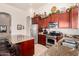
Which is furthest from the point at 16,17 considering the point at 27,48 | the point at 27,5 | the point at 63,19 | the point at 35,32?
the point at 63,19

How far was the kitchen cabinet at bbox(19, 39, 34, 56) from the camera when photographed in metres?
2.02

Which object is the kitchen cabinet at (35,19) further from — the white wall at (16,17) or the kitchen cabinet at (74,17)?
the kitchen cabinet at (74,17)

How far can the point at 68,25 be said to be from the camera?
80.3 inches

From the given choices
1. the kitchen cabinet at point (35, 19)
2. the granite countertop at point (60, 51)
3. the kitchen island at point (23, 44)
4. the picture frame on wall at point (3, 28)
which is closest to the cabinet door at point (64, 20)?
the granite countertop at point (60, 51)

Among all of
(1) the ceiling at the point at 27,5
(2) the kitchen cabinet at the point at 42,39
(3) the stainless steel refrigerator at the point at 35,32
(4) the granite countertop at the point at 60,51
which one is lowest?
(4) the granite countertop at the point at 60,51

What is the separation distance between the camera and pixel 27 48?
2055mm

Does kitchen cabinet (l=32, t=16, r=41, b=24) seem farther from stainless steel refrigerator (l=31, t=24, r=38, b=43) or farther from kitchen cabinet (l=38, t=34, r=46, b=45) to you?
kitchen cabinet (l=38, t=34, r=46, b=45)

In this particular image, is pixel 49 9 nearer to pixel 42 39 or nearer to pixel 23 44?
pixel 42 39

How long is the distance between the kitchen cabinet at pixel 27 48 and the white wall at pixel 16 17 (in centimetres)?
16

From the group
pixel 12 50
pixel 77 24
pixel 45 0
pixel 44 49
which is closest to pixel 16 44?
pixel 12 50

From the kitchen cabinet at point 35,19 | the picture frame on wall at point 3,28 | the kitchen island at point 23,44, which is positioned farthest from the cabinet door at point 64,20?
the picture frame on wall at point 3,28

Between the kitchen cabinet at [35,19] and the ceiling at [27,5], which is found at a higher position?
the ceiling at [27,5]

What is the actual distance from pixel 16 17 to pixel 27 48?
0.52 metres

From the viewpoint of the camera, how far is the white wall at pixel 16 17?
78.7 inches
